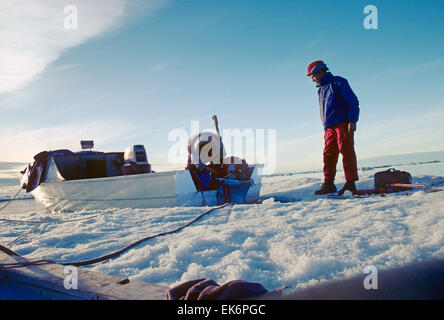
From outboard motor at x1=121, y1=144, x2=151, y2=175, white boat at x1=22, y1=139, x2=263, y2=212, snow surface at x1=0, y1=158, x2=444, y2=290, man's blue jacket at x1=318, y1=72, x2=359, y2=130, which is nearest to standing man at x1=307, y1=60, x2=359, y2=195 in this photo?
man's blue jacket at x1=318, y1=72, x2=359, y2=130

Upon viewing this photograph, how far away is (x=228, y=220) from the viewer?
334cm

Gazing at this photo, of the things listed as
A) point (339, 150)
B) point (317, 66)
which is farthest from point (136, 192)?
point (317, 66)

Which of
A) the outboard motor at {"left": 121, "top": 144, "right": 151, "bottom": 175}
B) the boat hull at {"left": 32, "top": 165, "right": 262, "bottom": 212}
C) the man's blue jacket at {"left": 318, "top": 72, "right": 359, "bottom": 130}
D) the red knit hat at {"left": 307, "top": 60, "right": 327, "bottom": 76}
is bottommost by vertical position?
the boat hull at {"left": 32, "top": 165, "right": 262, "bottom": 212}

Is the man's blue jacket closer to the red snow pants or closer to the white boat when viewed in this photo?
the red snow pants

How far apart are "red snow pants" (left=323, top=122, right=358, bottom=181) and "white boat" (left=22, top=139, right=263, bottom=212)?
2865 millimetres

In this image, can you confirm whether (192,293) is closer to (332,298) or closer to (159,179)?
(332,298)

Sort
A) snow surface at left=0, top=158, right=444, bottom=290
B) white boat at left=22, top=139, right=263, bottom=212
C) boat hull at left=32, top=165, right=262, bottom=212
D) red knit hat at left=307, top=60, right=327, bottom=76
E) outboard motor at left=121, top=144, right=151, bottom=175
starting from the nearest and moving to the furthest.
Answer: snow surface at left=0, top=158, right=444, bottom=290 → red knit hat at left=307, top=60, right=327, bottom=76 → boat hull at left=32, top=165, right=262, bottom=212 → white boat at left=22, top=139, right=263, bottom=212 → outboard motor at left=121, top=144, right=151, bottom=175

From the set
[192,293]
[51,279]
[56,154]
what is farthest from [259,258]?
[56,154]

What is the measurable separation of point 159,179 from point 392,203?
4.39 metres

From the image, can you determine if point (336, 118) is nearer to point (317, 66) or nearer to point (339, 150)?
point (339, 150)

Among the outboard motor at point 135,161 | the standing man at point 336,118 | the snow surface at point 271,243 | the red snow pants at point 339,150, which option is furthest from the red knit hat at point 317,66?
the outboard motor at point 135,161

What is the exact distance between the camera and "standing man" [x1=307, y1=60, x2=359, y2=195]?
4017 mm

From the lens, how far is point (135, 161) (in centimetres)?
920

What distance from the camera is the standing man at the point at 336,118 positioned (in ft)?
13.2
